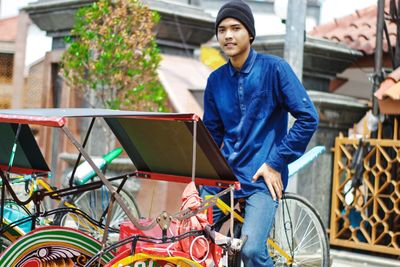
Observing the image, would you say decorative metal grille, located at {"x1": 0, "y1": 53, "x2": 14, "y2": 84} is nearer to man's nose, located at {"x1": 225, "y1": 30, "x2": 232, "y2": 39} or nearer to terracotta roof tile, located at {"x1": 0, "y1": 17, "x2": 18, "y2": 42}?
terracotta roof tile, located at {"x1": 0, "y1": 17, "x2": 18, "y2": 42}

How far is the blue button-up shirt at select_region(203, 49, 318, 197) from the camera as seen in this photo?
495 centimetres

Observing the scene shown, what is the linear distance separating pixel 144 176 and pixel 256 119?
82 centimetres

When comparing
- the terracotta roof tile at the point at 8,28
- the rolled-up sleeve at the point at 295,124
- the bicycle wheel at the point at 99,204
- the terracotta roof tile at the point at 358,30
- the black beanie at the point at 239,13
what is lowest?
the bicycle wheel at the point at 99,204

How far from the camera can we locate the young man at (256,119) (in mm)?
4938

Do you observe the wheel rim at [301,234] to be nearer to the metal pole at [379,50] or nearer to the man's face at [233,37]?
the man's face at [233,37]

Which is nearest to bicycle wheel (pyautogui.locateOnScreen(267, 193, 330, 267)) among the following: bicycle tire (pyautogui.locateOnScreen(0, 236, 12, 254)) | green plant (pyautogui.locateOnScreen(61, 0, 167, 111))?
bicycle tire (pyautogui.locateOnScreen(0, 236, 12, 254))

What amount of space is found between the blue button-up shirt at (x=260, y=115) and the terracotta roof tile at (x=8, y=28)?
1983cm

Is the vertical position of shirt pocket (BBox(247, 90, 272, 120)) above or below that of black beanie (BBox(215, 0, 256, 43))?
below

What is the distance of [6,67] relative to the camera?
811 inches

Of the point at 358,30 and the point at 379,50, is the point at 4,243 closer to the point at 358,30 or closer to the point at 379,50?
the point at 379,50

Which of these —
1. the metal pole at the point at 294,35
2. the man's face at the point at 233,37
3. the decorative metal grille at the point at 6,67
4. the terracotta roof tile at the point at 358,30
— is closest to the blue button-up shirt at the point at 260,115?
the man's face at the point at 233,37

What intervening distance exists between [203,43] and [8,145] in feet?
24.0

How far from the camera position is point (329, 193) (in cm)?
1012

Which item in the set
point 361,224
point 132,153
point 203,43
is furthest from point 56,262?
point 203,43
